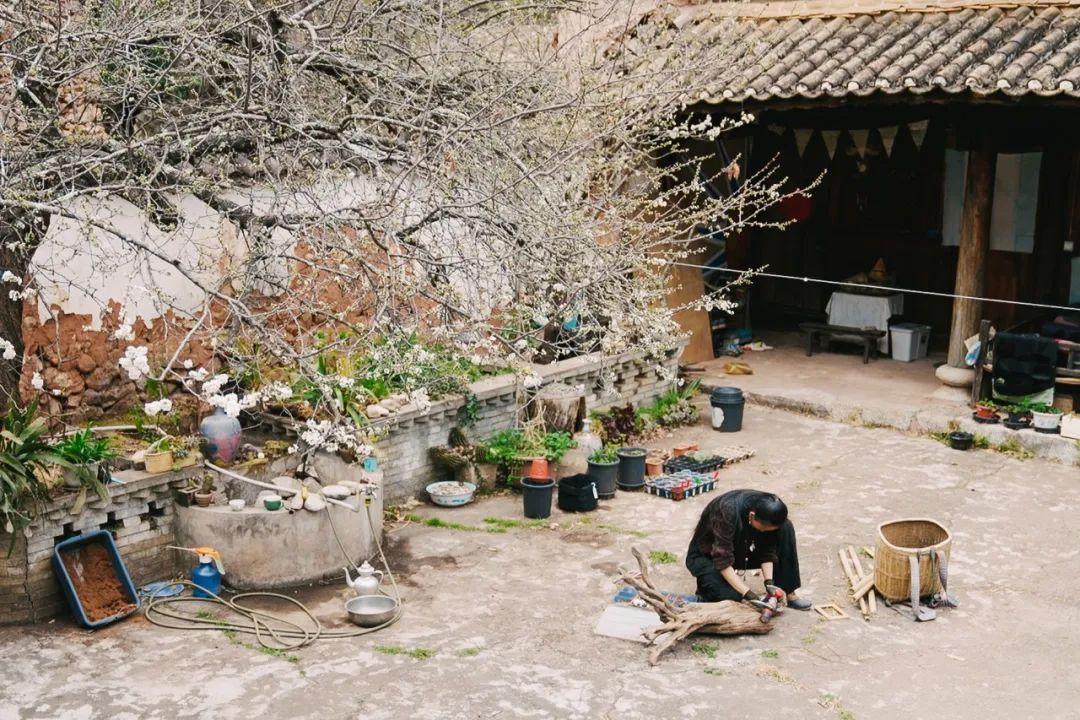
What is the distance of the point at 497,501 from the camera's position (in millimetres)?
11031

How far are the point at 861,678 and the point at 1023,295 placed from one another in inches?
362

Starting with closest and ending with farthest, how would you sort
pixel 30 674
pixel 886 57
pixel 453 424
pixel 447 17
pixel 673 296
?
pixel 30 674, pixel 447 17, pixel 453 424, pixel 886 57, pixel 673 296

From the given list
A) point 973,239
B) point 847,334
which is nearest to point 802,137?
point 847,334

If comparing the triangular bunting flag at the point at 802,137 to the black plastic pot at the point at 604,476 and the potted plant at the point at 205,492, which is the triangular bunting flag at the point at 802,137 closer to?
the black plastic pot at the point at 604,476

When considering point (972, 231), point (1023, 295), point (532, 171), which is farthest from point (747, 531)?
point (1023, 295)

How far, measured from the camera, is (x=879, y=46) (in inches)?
509

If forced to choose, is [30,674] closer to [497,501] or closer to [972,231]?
[497,501]

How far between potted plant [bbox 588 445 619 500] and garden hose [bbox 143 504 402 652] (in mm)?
2694

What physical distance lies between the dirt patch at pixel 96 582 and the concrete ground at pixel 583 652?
22 centimetres

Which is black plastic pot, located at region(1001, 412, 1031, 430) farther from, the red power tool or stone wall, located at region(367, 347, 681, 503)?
the red power tool

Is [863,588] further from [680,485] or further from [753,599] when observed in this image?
[680,485]

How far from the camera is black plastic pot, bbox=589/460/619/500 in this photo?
10.9 meters

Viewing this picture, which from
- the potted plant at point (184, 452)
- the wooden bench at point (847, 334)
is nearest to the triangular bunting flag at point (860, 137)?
the wooden bench at point (847, 334)

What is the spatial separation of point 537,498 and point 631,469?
1245 millimetres
